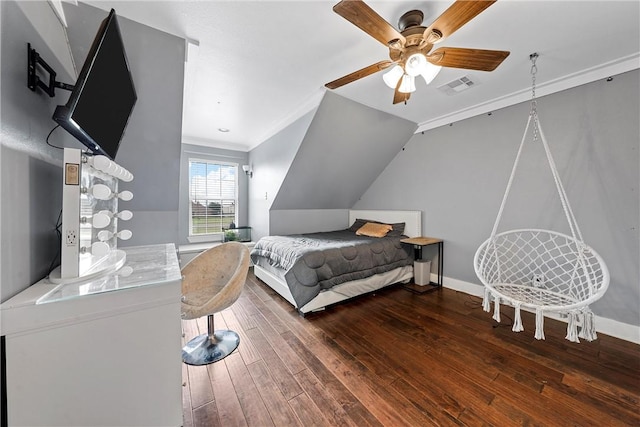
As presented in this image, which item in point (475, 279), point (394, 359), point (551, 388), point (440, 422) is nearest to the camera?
point (440, 422)

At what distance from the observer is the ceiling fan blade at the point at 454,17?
3.77 ft

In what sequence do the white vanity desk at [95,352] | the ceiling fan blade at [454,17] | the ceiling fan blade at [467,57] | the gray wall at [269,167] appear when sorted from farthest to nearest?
1. the gray wall at [269,167]
2. the ceiling fan blade at [467,57]
3. the ceiling fan blade at [454,17]
4. the white vanity desk at [95,352]

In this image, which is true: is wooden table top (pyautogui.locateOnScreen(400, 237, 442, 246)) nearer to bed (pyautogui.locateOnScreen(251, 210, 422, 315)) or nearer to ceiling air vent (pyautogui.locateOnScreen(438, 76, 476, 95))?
bed (pyautogui.locateOnScreen(251, 210, 422, 315))

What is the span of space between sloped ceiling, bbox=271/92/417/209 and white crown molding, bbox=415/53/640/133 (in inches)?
26.5

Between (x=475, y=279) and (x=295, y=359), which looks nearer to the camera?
(x=295, y=359)

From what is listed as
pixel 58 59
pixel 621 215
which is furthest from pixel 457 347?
pixel 58 59

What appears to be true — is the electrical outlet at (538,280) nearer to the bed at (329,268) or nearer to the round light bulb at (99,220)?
the bed at (329,268)

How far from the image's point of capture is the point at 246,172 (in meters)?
4.94

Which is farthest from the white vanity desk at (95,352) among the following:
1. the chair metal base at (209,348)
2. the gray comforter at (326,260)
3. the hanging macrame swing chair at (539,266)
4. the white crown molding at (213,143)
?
the white crown molding at (213,143)

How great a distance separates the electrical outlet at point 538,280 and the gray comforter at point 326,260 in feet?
4.51

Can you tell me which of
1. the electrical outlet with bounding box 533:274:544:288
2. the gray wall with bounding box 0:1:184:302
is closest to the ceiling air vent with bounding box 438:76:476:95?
the electrical outlet with bounding box 533:274:544:288

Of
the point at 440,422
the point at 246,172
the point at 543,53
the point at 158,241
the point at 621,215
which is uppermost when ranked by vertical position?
the point at 543,53

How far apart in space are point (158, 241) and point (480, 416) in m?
3.15

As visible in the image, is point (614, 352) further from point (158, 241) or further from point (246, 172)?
point (246, 172)
